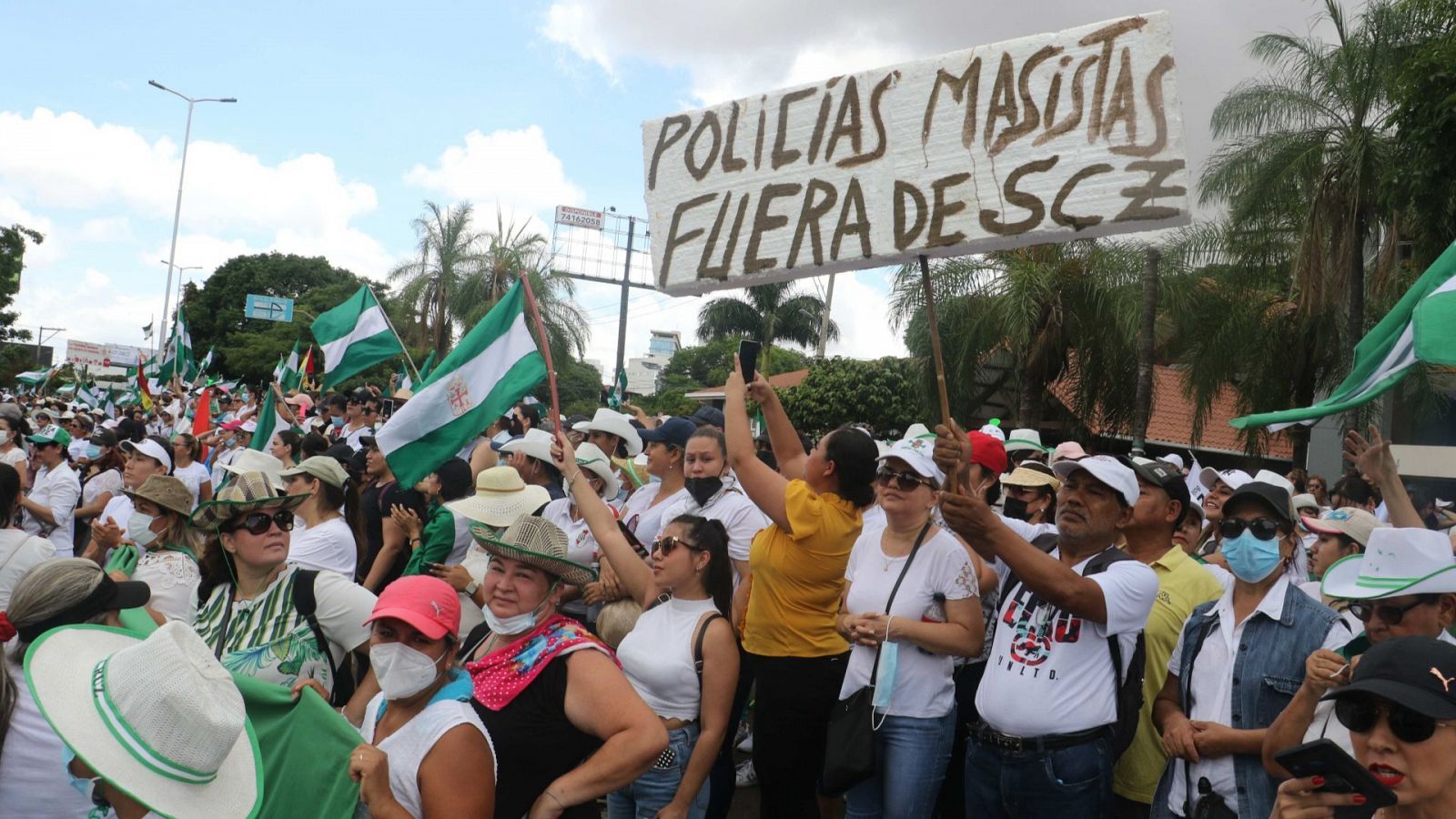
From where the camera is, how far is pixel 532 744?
3.12m

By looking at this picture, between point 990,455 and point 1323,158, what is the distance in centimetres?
1660

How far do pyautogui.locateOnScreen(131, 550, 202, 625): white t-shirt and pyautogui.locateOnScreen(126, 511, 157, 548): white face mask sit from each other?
1.84 feet

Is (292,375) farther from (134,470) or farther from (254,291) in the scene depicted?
(254,291)

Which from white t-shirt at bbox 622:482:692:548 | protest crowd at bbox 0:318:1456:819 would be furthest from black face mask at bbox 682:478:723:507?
white t-shirt at bbox 622:482:692:548

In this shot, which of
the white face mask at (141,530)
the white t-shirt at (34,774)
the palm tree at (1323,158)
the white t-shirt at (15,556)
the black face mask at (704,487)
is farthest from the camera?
the palm tree at (1323,158)

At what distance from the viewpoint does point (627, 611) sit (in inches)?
192

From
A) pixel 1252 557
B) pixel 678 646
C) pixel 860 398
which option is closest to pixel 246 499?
pixel 678 646

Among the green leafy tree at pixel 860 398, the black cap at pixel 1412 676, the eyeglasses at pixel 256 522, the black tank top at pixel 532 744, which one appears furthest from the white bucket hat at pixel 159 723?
the green leafy tree at pixel 860 398

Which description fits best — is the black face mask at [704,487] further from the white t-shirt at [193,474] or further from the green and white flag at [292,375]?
the green and white flag at [292,375]

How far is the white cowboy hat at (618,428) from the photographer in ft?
26.0

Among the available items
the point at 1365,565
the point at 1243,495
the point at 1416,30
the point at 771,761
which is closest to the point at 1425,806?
Answer: the point at 1365,565

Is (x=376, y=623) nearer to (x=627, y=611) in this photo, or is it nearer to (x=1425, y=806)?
(x=627, y=611)

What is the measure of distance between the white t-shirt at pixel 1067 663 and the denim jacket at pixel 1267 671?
13.6 inches

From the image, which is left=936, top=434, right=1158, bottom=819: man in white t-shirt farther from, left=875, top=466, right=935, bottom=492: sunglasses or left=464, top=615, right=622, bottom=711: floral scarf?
left=464, top=615, right=622, bottom=711: floral scarf
